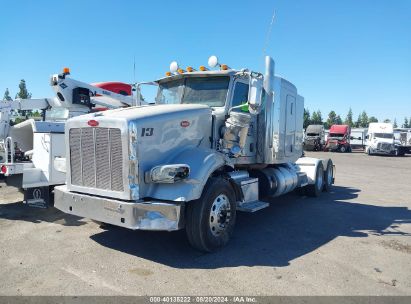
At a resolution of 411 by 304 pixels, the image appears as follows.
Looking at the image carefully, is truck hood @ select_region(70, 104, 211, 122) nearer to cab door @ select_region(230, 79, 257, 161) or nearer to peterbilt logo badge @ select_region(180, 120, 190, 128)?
peterbilt logo badge @ select_region(180, 120, 190, 128)

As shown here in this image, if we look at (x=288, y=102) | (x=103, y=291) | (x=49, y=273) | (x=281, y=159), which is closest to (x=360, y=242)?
(x=281, y=159)

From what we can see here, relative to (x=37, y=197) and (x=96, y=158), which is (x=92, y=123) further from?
(x=37, y=197)

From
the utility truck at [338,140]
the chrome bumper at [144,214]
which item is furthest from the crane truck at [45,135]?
the utility truck at [338,140]

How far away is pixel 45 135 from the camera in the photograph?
6.78 meters

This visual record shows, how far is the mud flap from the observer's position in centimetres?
661

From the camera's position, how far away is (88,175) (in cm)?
527

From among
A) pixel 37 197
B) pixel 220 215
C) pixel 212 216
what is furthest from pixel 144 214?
pixel 37 197

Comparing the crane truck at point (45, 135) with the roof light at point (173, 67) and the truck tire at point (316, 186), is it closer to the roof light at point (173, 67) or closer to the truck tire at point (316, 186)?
the roof light at point (173, 67)

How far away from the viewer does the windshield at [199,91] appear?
654cm

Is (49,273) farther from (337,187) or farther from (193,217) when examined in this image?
(337,187)

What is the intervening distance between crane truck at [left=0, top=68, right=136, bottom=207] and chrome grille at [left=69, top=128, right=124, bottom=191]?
0.98 m

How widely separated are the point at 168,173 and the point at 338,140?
36.8m

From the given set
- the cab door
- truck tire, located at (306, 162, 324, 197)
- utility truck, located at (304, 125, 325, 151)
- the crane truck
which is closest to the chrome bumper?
the crane truck

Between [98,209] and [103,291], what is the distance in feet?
4.22
